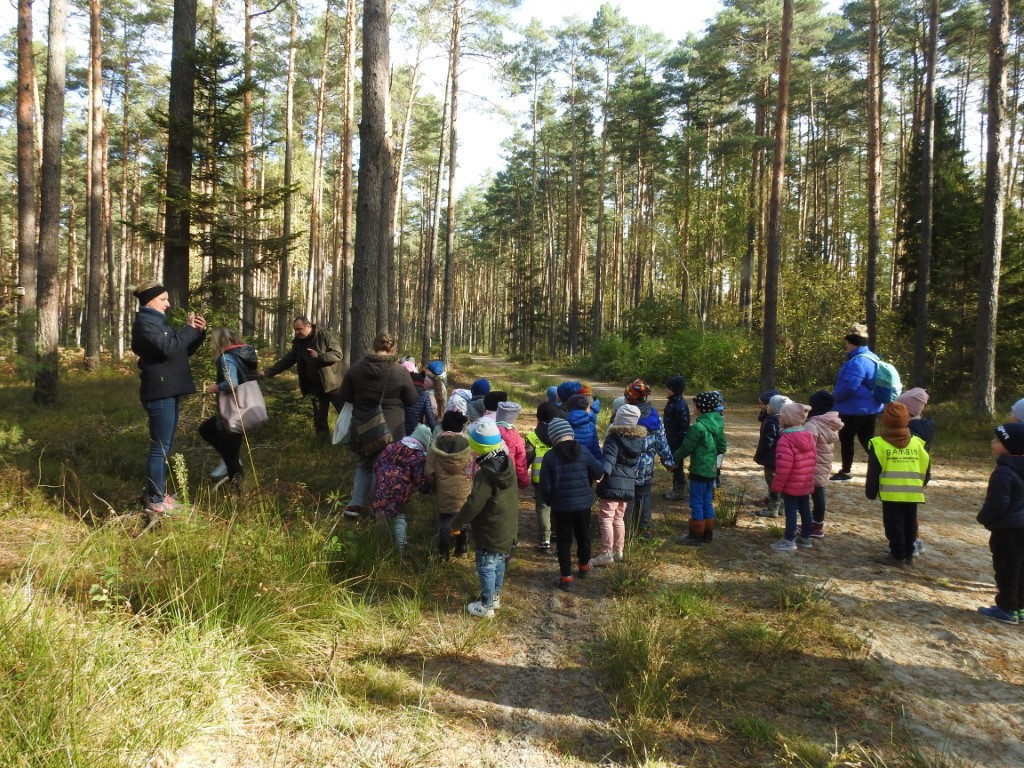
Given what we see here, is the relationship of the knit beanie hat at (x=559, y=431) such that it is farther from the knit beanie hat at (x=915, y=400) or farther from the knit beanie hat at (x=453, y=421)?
the knit beanie hat at (x=915, y=400)

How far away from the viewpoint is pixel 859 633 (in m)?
4.09

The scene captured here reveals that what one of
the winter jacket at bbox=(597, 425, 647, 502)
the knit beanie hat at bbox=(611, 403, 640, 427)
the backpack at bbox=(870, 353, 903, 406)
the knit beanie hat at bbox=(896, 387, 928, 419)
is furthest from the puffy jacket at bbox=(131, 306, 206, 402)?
the backpack at bbox=(870, 353, 903, 406)

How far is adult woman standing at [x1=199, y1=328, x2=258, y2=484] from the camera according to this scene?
222 inches

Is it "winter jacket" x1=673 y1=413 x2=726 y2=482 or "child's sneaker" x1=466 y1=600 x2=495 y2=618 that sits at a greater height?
"winter jacket" x1=673 y1=413 x2=726 y2=482

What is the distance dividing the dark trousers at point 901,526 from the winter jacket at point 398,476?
4.40m

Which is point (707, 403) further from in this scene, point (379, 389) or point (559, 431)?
point (379, 389)

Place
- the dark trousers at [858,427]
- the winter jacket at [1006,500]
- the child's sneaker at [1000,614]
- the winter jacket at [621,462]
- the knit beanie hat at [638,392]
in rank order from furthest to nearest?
1. the dark trousers at [858,427]
2. the knit beanie hat at [638,392]
3. the winter jacket at [621,462]
4. the child's sneaker at [1000,614]
5. the winter jacket at [1006,500]

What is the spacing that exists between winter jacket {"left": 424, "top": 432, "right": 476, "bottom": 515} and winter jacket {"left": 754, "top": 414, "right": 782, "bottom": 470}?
364 centimetres

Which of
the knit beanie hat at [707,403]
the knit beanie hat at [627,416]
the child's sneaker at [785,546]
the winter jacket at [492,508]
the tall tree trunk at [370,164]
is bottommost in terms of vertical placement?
the child's sneaker at [785,546]

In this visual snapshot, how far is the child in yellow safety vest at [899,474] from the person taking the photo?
198 inches

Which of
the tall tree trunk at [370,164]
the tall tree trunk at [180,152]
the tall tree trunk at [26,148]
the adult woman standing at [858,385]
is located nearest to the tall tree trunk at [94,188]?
the tall tree trunk at [26,148]

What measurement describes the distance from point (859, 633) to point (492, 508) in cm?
290

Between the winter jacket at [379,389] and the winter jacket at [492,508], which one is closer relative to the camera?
the winter jacket at [492,508]

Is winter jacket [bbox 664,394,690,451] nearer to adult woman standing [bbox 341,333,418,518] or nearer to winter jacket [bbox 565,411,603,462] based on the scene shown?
winter jacket [bbox 565,411,603,462]
